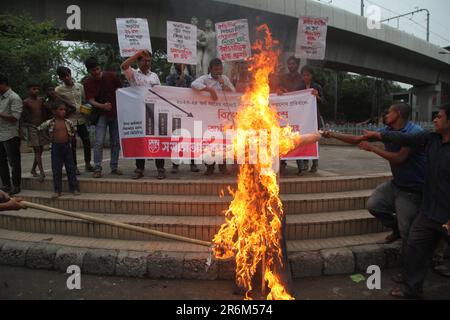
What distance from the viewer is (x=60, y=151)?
5566mm

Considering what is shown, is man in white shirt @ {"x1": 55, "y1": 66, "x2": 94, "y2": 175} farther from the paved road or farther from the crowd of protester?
the paved road

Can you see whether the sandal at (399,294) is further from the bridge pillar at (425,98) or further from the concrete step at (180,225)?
the bridge pillar at (425,98)

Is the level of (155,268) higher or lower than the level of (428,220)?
lower

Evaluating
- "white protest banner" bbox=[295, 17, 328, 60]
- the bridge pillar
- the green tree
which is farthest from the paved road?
the bridge pillar

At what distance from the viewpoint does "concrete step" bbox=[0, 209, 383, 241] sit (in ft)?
15.4

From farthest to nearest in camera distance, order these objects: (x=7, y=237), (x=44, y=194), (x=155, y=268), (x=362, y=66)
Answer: (x=362, y=66) → (x=44, y=194) → (x=7, y=237) → (x=155, y=268)

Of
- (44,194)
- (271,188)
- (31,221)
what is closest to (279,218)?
(271,188)

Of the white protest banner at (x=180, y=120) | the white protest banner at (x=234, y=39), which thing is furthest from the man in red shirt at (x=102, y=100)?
the white protest banner at (x=234, y=39)

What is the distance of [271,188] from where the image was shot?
3598 mm

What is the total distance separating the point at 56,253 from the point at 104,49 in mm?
24623

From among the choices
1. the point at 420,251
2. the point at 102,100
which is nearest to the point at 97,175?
the point at 102,100

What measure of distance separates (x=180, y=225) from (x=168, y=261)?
62 cm

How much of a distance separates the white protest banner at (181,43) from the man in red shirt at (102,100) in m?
1.28
